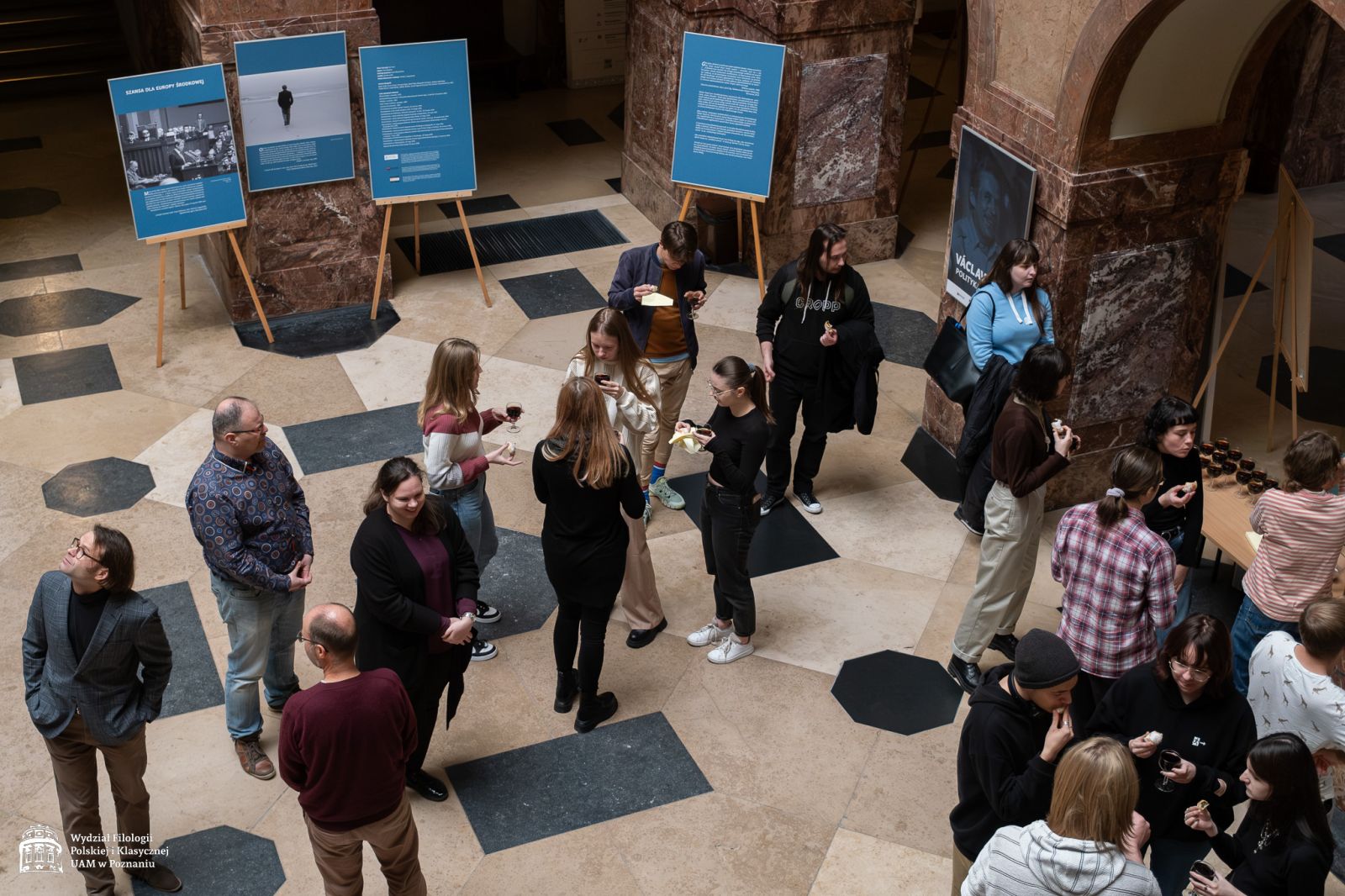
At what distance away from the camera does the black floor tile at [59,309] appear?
8.75m

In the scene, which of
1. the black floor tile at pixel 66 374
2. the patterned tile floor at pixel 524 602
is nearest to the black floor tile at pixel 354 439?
the patterned tile floor at pixel 524 602

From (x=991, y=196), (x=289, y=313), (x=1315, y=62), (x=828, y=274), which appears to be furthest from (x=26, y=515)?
(x=1315, y=62)

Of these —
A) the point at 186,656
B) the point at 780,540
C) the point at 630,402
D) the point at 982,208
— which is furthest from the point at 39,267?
the point at 982,208

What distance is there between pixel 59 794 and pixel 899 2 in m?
7.31

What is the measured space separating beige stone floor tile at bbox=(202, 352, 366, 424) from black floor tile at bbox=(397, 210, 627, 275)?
1.61 m

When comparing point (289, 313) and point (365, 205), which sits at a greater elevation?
point (365, 205)

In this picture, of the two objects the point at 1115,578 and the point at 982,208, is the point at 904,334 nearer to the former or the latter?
the point at 982,208

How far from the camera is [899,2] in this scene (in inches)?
358

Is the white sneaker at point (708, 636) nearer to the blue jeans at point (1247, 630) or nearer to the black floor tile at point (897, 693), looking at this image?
the black floor tile at point (897, 693)

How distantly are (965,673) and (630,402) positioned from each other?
1.97m

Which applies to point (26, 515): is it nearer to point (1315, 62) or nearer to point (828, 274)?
point (828, 274)

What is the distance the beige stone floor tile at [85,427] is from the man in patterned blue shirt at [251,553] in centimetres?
266

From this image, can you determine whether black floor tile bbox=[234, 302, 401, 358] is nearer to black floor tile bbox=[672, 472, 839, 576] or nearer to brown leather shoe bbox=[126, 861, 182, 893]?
black floor tile bbox=[672, 472, 839, 576]

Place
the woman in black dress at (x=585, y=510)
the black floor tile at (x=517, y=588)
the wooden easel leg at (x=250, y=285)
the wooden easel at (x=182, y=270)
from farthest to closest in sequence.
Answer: the wooden easel leg at (x=250, y=285) < the wooden easel at (x=182, y=270) < the black floor tile at (x=517, y=588) < the woman in black dress at (x=585, y=510)
